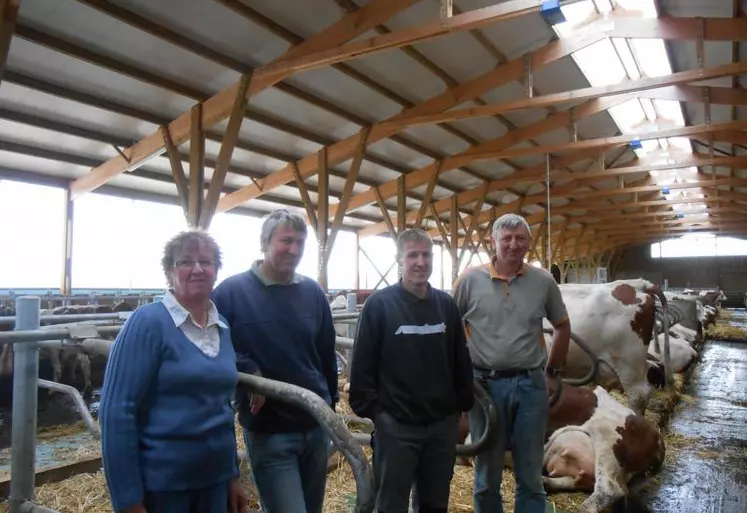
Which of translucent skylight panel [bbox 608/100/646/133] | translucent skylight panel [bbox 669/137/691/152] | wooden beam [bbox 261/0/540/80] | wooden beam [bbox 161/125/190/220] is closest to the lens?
wooden beam [bbox 261/0/540/80]

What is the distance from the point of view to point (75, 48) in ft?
21.5

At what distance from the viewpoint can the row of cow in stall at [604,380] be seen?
3744 millimetres

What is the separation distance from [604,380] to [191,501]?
5.70m

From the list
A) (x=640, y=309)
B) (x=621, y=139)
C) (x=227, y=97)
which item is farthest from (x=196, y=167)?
(x=621, y=139)

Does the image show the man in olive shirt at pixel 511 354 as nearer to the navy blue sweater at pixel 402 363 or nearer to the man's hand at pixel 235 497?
the navy blue sweater at pixel 402 363

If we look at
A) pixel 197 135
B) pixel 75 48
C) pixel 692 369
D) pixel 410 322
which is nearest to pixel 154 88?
pixel 197 135

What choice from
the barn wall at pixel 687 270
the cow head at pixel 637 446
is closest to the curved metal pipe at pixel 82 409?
the cow head at pixel 637 446

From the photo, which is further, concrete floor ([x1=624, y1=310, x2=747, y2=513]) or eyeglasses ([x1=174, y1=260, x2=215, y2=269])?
concrete floor ([x1=624, y1=310, x2=747, y2=513])

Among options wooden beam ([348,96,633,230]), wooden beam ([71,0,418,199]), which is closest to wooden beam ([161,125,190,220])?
wooden beam ([71,0,418,199])

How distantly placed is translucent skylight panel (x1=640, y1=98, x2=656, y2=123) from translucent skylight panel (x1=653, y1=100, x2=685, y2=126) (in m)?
0.10

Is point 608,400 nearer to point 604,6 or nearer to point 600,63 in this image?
point 604,6

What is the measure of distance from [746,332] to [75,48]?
54.3 ft

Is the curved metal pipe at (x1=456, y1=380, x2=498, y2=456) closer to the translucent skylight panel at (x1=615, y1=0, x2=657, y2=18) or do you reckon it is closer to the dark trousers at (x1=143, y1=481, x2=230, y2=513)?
the dark trousers at (x1=143, y1=481, x2=230, y2=513)

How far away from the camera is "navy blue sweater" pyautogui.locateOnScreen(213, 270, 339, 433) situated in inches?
75.8
